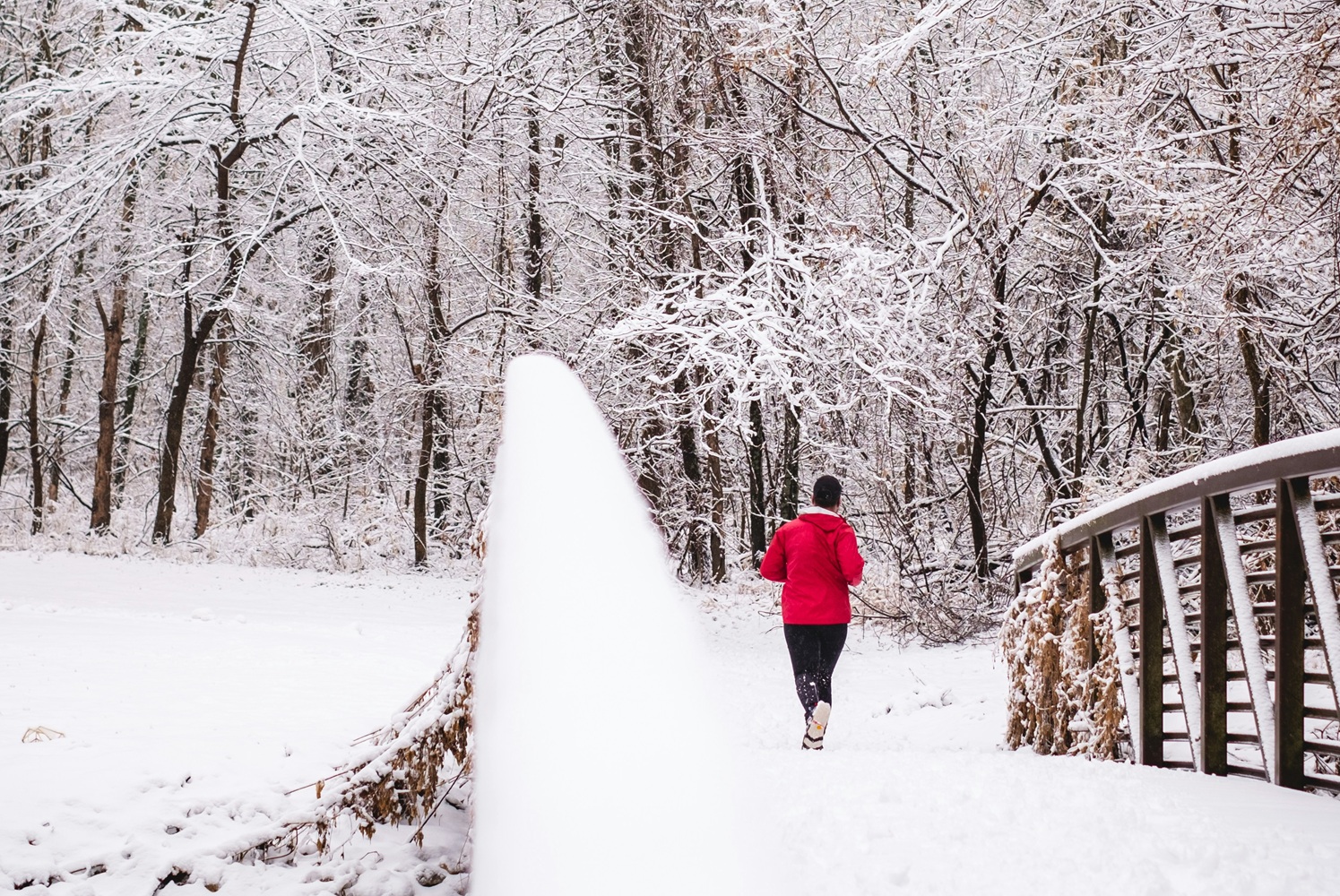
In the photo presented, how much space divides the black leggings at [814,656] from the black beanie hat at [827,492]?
2.59 feet

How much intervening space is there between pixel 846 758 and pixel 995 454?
37.0 ft

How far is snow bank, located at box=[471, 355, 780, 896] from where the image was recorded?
3.28ft

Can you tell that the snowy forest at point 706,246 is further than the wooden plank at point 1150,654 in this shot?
Yes

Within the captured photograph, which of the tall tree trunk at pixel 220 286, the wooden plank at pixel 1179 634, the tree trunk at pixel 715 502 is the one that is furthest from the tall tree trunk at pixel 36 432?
the wooden plank at pixel 1179 634

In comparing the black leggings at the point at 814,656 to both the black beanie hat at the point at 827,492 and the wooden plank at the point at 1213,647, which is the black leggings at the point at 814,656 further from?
the wooden plank at the point at 1213,647

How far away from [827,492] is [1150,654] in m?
2.27

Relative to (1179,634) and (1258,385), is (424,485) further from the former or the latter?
(1179,634)

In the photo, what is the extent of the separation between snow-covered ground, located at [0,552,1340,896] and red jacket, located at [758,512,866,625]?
123 centimetres

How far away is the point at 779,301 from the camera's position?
10984 millimetres

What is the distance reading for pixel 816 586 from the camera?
6281 millimetres

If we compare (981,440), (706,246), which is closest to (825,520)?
(981,440)

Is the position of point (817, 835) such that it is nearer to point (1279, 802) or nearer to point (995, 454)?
point (1279, 802)

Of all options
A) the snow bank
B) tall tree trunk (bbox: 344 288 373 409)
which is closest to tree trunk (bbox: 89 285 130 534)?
tall tree trunk (bbox: 344 288 373 409)

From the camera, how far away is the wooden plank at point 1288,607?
3.45 m
